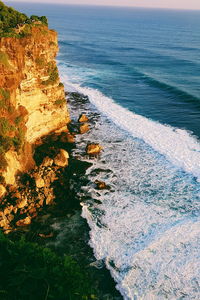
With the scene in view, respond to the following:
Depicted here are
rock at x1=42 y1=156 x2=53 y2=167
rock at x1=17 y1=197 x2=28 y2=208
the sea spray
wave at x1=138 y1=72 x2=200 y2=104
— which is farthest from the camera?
wave at x1=138 y1=72 x2=200 y2=104

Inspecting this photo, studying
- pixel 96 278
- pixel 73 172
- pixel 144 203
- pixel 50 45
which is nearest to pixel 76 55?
pixel 50 45

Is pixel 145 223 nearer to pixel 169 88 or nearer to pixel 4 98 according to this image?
pixel 4 98

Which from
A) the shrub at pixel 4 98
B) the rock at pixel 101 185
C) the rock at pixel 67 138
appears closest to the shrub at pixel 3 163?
the shrub at pixel 4 98

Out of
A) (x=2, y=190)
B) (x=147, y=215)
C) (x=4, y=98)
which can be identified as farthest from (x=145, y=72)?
(x=2, y=190)

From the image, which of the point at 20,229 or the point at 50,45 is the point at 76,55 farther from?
the point at 20,229

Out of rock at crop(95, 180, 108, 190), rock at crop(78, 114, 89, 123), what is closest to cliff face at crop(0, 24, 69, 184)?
rock at crop(78, 114, 89, 123)

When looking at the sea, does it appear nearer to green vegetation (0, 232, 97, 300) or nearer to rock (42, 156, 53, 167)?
rock (42, 156, 53, 167)
